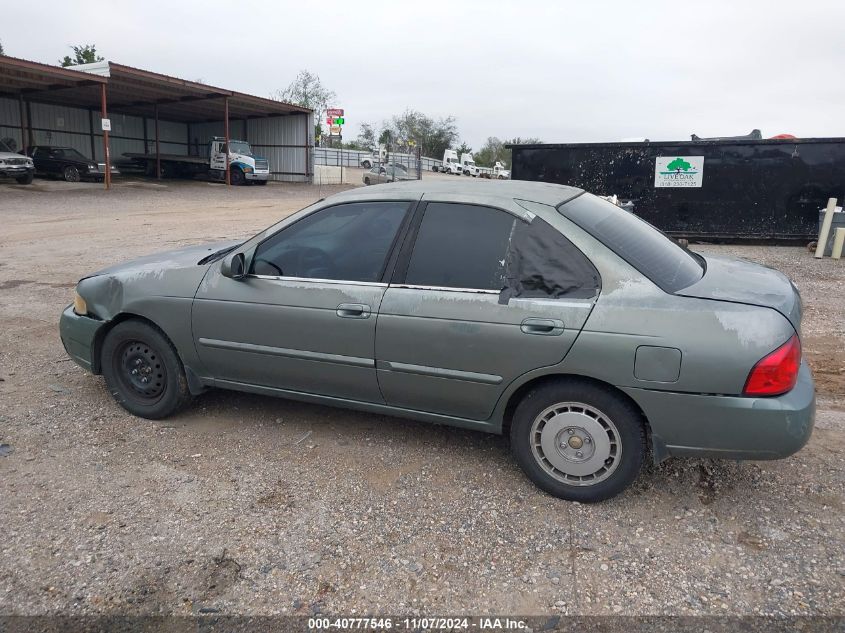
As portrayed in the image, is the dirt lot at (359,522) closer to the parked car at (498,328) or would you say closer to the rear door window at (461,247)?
the parked car at (498,328)

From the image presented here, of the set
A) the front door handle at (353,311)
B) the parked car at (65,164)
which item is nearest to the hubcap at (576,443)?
the front door handle at (353,311)

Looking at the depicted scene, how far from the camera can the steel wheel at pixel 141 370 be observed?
13.7 feet

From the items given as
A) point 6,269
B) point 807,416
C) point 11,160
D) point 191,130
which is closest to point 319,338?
point 807,416

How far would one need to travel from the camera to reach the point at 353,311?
351 centimetres

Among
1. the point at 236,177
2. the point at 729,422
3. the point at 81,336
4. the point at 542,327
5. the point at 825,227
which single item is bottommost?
the point at 81,336

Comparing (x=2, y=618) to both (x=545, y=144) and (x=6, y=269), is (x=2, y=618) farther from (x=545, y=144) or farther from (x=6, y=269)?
(x=545, y=144)

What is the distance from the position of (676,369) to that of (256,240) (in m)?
2.48

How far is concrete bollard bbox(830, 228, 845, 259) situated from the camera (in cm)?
1142

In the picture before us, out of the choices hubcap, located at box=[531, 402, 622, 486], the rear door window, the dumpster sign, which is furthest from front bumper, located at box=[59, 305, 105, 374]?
the dumpster sign

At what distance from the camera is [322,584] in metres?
2.68

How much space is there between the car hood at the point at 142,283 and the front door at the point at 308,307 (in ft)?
0.54

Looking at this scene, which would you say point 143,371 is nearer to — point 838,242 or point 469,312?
point 469,312

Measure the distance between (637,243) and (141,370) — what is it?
3193 mm

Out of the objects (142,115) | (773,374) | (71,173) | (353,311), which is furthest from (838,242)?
(142,115)
